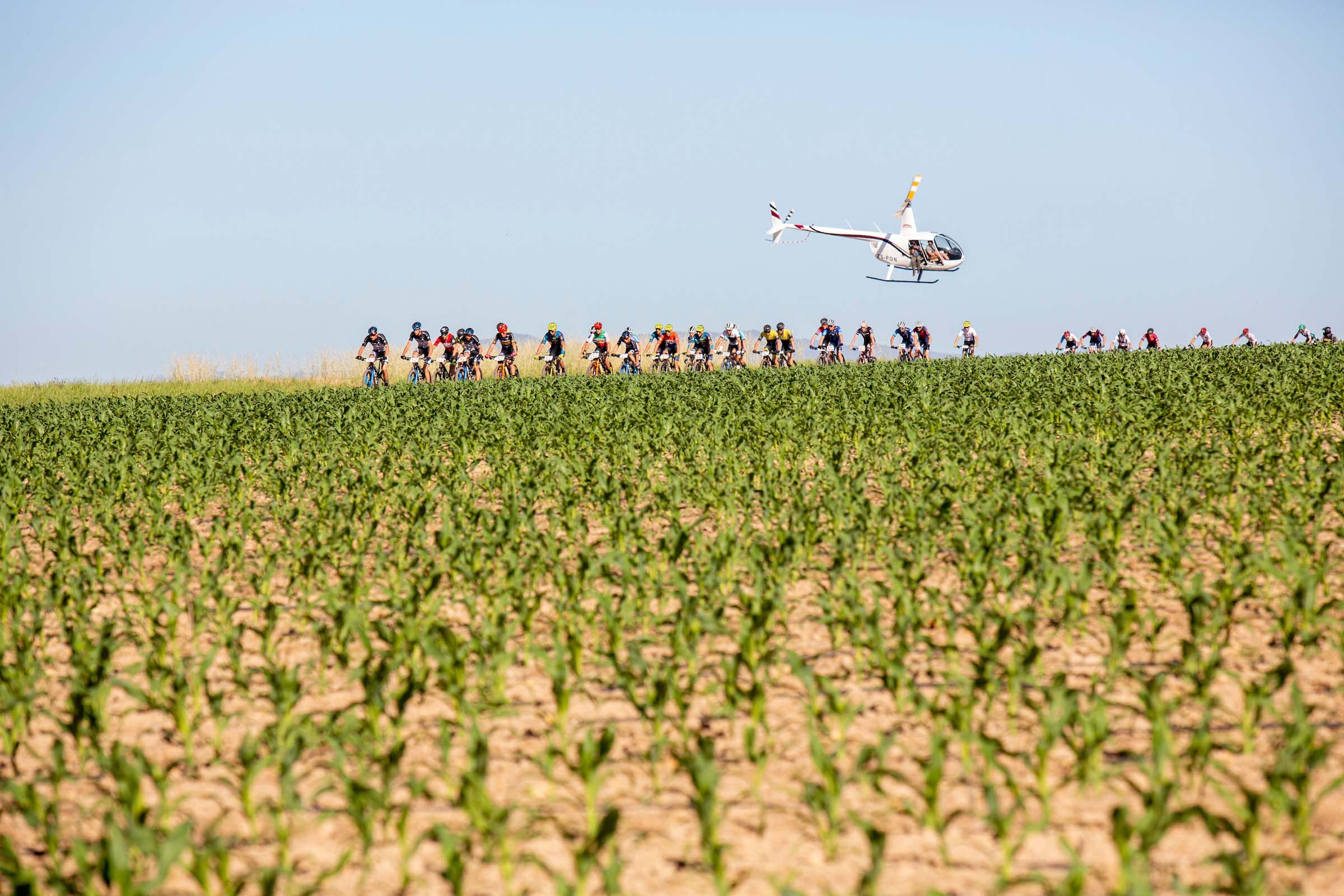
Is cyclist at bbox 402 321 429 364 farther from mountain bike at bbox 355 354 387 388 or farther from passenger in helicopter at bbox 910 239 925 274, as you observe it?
passenger in helicopter at bbox 910 239 925 274

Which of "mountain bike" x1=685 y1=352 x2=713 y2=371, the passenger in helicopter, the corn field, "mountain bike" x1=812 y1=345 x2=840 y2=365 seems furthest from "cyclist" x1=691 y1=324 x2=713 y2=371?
the corn field

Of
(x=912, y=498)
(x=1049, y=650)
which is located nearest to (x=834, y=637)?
(x=1049, y=650)

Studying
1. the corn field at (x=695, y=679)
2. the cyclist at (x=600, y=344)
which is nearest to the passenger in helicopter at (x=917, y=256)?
the cyclist at (x=600, y=344)

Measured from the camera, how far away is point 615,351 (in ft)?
118

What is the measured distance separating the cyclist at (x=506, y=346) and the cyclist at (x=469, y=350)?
355 millimetres

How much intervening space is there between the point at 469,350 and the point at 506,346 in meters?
1.08

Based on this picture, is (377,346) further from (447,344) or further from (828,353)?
(828,353)

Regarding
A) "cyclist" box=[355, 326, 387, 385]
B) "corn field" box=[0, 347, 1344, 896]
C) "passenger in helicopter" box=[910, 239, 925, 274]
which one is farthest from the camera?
"passenger in helicopter" box=[910, 239, 925, 274]

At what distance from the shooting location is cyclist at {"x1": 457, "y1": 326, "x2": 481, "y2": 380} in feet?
111

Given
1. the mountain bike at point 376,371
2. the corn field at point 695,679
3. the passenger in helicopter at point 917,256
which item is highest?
the passenger in helicopter at point 917,256

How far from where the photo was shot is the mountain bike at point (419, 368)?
31703 mm

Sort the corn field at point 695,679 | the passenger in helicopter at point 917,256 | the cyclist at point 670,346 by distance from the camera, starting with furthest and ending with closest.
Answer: the passenger in helicopter at point 917,256, the cyclist at point 670,346, the corn field at point 695,679

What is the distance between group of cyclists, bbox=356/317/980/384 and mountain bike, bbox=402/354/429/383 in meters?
0.02

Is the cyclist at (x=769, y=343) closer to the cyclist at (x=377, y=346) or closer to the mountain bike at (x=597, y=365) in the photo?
the mountain bike at (x=597, y=365)
